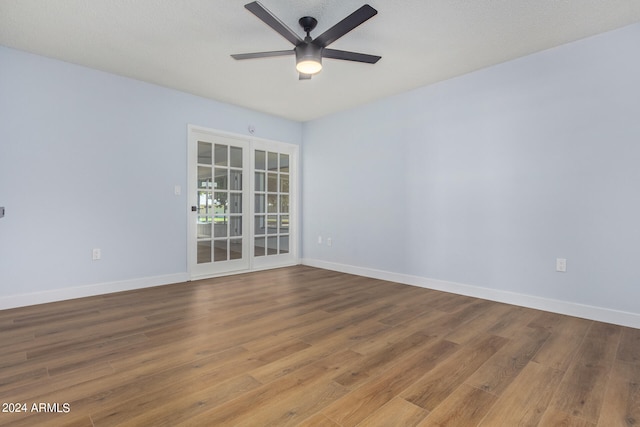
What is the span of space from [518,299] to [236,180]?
3889 mm

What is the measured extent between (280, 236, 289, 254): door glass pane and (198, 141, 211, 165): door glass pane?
1.80 m

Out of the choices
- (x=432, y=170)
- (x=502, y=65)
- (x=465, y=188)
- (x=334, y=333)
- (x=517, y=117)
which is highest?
(x=502, y=65)

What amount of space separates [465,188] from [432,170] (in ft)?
1.53

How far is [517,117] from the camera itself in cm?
316

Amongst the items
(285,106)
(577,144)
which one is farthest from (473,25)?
(285,106)

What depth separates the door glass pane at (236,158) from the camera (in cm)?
466

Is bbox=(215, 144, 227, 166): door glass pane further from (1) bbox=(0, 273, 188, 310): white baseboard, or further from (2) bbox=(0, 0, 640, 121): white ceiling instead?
(1) bbox=(0, 273, 188, 310): white baseboard

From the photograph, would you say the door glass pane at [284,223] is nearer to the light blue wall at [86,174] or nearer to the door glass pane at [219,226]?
the door glass pane at [219,226]

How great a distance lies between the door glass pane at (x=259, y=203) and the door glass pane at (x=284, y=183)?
436 mm

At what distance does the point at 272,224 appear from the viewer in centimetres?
525

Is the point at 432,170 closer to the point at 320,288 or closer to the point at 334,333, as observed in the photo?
the point at 320,288

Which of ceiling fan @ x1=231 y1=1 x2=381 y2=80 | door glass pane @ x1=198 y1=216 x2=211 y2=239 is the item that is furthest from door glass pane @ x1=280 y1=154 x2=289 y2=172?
ceiling fan @ x1=231 y1=1 x2=381 y2=80

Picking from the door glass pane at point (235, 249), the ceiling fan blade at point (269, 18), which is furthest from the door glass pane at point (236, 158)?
the ceiling fan blade at point (269, 18)

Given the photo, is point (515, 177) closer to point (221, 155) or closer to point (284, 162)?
point (284, 162)
